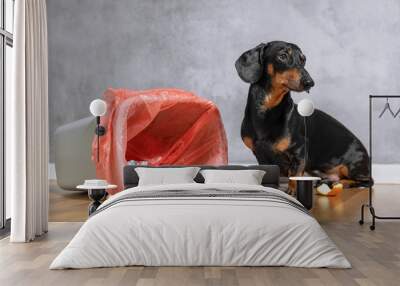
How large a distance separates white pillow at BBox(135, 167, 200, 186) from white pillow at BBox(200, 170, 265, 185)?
186 mm

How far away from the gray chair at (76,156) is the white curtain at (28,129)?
252 centimetres

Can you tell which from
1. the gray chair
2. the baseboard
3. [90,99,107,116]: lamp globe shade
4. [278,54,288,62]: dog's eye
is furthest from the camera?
the baseboard

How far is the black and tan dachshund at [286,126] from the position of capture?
23.8ft

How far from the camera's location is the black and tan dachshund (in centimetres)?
726

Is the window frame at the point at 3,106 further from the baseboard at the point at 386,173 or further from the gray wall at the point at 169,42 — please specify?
the baseboard at the point at 386,173

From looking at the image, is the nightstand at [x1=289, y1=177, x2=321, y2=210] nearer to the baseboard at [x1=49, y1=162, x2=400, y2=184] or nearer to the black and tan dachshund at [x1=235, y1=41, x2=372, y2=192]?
the black and tan dachshund at [x1=235, y1=41, x2=372, y2=192]

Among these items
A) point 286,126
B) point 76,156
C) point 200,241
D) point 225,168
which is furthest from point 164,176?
point 286,126

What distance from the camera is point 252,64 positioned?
287 inches

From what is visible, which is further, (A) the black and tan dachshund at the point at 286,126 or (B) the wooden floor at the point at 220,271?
(A) the black and tan dachshund at the point at 286,126

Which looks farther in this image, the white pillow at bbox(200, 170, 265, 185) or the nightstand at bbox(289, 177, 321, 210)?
the nightstand at bbox(289, 177, 321, 210)

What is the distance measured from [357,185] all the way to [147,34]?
4246 mm

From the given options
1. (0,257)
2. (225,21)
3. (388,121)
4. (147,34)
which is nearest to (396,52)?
(388,121)

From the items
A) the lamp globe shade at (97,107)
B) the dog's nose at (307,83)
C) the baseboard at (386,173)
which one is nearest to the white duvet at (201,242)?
the lamp globe shade at (97,107)

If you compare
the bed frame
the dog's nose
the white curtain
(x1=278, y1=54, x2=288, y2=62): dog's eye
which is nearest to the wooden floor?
the white curtain
